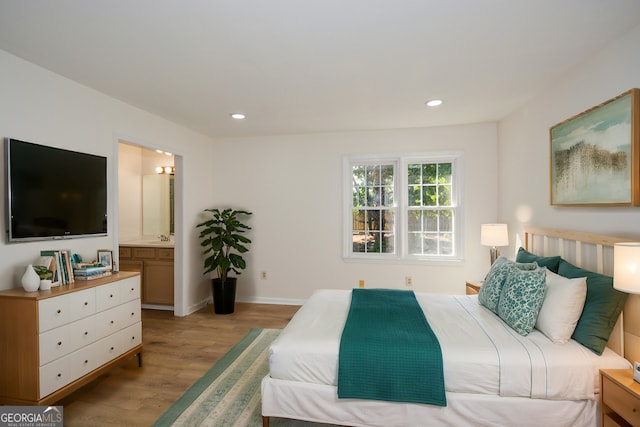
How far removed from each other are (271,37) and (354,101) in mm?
1354

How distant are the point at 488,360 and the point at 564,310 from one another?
0.61 metres

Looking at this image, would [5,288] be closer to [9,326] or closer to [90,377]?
[9,326]

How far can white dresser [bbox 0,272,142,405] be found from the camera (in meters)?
2.01

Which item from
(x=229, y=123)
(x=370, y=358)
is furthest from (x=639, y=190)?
(x=229, y=123)

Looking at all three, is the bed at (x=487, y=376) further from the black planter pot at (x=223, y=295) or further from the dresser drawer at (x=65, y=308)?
the black planter pot at (x=223, y=295)

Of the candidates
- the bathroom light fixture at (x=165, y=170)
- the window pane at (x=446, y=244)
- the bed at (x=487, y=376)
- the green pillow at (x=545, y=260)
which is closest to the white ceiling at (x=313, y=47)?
the bed at (x=487, y=376)

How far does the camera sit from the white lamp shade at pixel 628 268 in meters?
1.57

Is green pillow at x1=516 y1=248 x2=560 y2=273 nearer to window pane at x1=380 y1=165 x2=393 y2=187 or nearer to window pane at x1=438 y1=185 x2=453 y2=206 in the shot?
window pane at x1=438 y1=185 x2=453 y2=206

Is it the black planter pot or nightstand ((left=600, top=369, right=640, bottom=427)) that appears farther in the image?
the black planter pot

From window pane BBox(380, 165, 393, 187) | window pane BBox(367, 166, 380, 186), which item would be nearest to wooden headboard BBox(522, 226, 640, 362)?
window pane BBox(380, 165, 393, 187)

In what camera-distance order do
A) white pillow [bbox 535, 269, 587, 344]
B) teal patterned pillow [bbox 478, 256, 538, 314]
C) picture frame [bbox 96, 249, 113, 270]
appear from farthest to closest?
picture frame [bbox 96, 249, 113, 270] → teal patterned pillow [bbox 478, 256, 538, 314] → white pillow [bbox 535, 269, 587, 344]

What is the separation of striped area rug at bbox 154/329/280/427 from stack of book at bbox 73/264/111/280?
120 centimetres

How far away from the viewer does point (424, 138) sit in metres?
4.28

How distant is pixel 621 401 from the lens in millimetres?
1562
